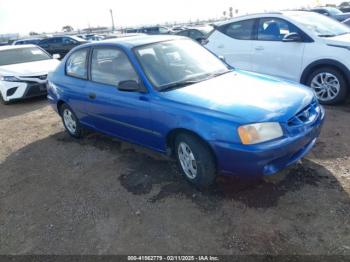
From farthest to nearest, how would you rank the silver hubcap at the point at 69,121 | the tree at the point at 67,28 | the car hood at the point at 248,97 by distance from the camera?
the tree at the point at 67,28 → the silver hubcap at the point at 69,121 → the car hood at the point at 248,97

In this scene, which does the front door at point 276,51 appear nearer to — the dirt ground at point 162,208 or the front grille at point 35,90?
the dirt ground at point 162,208

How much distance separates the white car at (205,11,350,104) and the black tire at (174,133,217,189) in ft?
11.8

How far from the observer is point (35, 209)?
3.78m

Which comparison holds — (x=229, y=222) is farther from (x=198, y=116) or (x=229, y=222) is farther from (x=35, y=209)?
(x=35, y=209)

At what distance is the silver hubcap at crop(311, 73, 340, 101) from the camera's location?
592cm

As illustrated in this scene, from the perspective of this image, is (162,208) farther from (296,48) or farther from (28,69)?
(28,69)

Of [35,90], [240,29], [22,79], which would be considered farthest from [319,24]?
[22,79]

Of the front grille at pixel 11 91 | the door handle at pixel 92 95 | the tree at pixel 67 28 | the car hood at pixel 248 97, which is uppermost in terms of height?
the car hood at pixel 248 97

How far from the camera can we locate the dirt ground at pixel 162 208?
116 inches

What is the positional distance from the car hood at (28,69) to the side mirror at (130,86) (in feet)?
18.2

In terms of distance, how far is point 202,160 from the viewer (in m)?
3.43

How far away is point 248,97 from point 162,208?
144 centimetres

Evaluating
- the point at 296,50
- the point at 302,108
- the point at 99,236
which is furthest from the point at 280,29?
the point at 99,236

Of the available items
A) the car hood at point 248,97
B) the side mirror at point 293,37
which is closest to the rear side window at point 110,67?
the car hood at point 248,97
